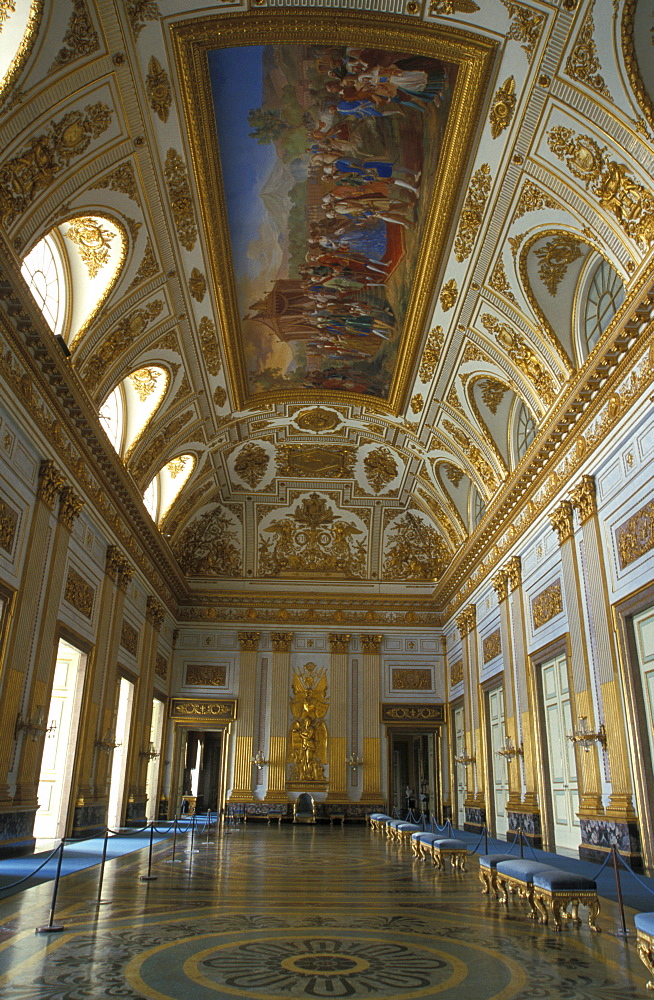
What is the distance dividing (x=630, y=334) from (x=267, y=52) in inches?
240

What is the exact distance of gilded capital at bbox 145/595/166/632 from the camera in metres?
19.6

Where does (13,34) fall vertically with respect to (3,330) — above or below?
above

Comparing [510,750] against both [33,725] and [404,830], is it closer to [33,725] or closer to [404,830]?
[404,830]

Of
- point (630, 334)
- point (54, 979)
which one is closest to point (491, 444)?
point (630, 334)

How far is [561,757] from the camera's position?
43.1ft

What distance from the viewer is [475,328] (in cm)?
1411

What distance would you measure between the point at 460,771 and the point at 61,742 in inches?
468

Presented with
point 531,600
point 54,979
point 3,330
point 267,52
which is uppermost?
point 267,52

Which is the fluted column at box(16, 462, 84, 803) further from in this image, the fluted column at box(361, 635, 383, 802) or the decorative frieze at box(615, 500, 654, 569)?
the fluted column at box(361, 635, 383, 802)

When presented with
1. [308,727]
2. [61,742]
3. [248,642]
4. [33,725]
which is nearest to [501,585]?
[308,727]

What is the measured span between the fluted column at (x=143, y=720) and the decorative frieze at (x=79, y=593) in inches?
187

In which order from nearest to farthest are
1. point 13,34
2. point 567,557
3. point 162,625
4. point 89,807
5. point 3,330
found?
point 13,34 < point 3,330 < point 567,557 < point 89,807 < point 162,625

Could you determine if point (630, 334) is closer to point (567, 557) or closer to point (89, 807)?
point (567, 557)

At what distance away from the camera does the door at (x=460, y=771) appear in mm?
20812
